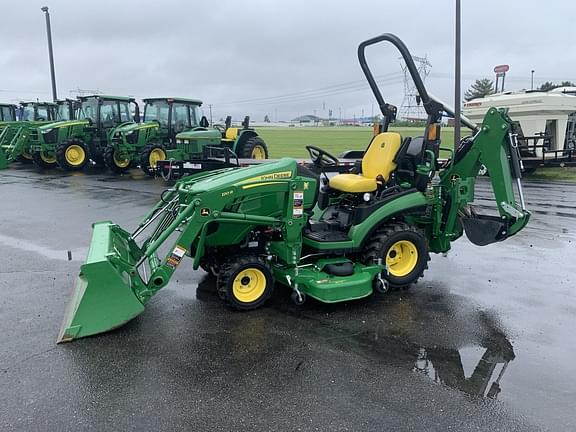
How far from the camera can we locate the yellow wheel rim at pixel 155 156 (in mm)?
16734

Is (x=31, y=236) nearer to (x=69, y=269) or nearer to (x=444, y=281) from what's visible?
(x=69, y=269)

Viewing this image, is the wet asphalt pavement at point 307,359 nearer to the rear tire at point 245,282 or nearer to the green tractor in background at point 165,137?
the rear tire at point 245,282

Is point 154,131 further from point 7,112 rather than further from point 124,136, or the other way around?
point 7,112

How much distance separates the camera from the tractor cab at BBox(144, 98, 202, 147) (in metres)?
17.6

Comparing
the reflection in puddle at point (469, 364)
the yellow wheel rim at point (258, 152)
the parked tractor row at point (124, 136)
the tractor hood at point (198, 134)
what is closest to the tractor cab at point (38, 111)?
the parked tractor row at point (124, 136)

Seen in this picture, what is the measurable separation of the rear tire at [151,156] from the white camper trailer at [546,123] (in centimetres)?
1101

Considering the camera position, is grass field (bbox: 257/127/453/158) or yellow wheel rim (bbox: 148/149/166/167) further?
grass field (bbox: 257/127/453/158)

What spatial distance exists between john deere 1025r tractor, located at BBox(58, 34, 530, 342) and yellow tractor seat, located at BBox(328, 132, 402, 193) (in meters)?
0.01

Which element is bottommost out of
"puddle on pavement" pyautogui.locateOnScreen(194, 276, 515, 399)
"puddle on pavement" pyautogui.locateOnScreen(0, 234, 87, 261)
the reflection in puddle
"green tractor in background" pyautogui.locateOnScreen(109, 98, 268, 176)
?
the reflection in puddle

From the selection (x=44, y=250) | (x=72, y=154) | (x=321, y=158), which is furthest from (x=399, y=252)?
(x=72, y=154)

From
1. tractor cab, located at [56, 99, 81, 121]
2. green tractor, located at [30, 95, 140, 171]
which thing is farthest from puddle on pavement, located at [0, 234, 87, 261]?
tractor cab, located at [56, 99, 81, 121]

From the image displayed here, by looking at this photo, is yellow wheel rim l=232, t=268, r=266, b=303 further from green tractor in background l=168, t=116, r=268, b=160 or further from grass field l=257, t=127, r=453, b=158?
green tractor in background l=168, t=116, r=268, b=160

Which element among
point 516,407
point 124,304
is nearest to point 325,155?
point 124,304

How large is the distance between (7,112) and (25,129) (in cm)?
660
